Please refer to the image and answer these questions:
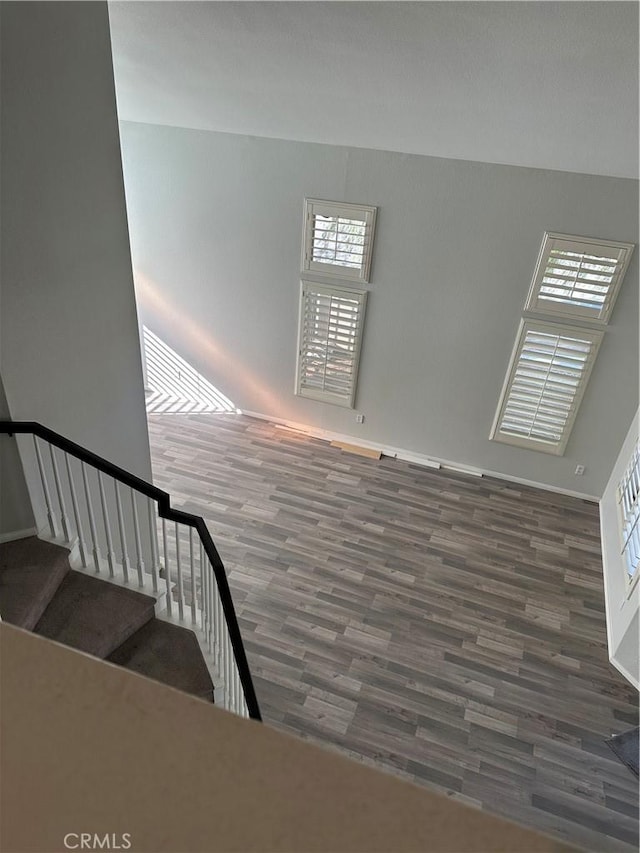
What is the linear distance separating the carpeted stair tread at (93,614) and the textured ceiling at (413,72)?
324cm

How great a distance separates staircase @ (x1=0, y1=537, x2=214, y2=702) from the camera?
112 inches

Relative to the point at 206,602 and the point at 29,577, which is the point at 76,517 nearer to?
the point at 29,577

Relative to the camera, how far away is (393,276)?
5.66 meters

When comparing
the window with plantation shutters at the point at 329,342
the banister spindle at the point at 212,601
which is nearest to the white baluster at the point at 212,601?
the banister spindle at the point at 212,601

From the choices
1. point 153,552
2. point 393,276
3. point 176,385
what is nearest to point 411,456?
point 393,276

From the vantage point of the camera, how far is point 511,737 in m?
3.71

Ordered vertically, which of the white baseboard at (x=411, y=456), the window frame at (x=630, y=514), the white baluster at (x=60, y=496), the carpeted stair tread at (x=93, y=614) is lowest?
the white baseboard at (x=411, y=456)

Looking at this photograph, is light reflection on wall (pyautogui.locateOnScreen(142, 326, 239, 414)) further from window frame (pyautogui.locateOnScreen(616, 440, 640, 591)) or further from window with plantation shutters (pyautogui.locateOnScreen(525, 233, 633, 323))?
window frame (pyautogui.locateOnScreen(616, 440, 640, 591))

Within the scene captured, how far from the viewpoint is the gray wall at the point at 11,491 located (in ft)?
8.96

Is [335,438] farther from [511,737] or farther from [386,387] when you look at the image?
[511,737]

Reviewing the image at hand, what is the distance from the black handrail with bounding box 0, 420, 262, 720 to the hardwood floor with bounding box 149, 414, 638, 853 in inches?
54.2

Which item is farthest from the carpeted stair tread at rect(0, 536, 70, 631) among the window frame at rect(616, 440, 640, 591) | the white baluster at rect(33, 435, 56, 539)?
the window frame at rect(616, 440, 640, 591)

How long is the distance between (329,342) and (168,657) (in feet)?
13.3

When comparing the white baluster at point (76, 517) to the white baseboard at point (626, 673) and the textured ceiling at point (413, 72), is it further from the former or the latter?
the white baseboard at point (626, 673)
